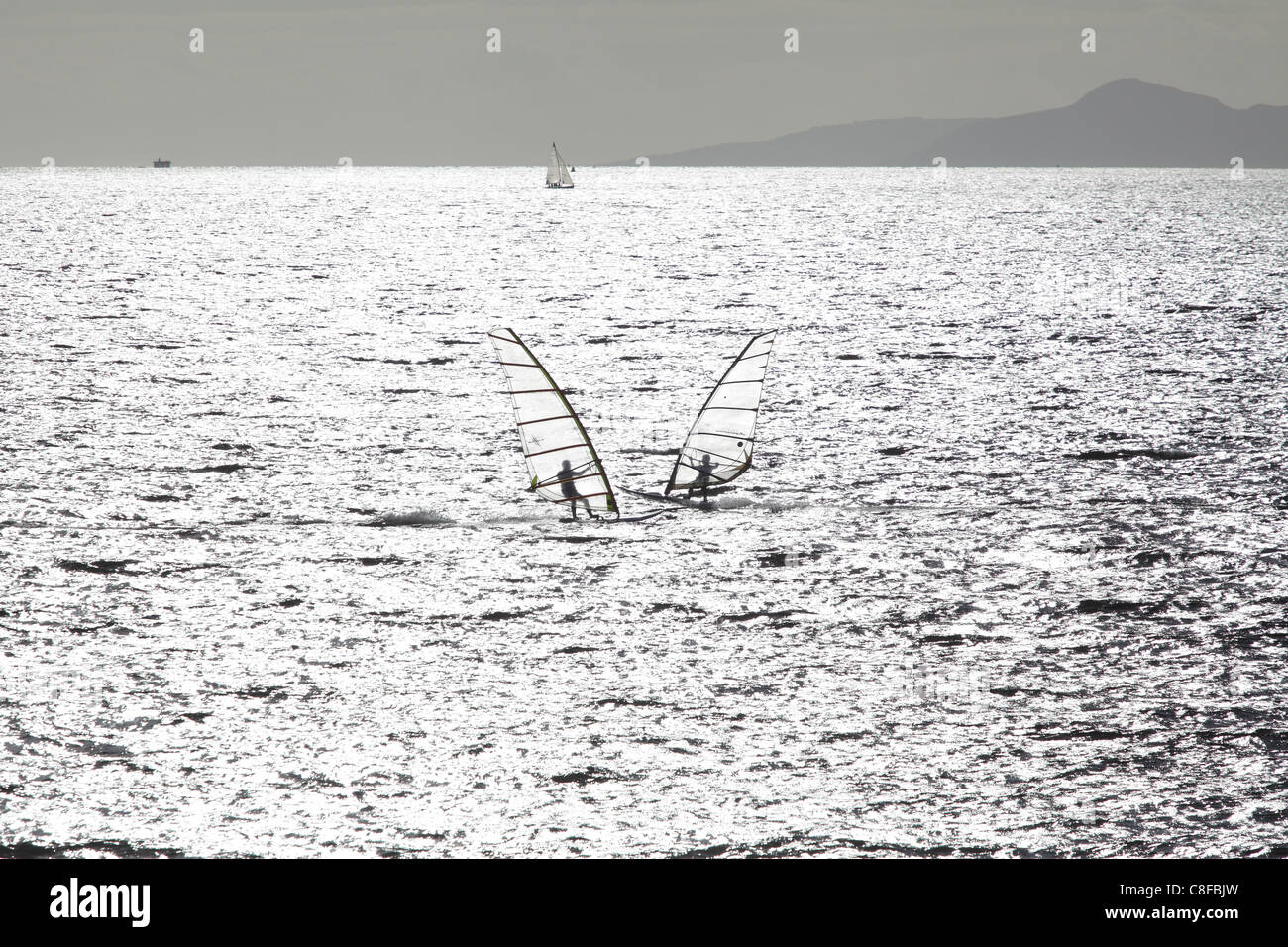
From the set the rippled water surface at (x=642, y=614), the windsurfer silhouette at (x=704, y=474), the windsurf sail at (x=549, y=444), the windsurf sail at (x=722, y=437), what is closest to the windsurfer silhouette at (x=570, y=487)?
the windsurf sail at (x=549, y=444)

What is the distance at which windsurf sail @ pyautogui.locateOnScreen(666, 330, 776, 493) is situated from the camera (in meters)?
13.6

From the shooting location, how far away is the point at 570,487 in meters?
12.8

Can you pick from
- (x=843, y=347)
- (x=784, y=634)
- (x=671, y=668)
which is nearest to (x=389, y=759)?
(x=671, y=668)

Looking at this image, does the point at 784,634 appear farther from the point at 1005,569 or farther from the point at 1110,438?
the point at 1110,438

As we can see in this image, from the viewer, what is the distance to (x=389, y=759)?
280 inches

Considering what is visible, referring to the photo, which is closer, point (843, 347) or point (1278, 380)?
point (1278, 380)

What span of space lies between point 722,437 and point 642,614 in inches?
193

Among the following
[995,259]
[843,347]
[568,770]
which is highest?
[995,259]

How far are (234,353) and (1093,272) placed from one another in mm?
39350

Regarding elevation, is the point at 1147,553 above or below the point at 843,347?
below

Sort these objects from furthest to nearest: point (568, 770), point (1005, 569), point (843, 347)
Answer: point (843, 347) → point (1005, 569) → point (568, 770)
